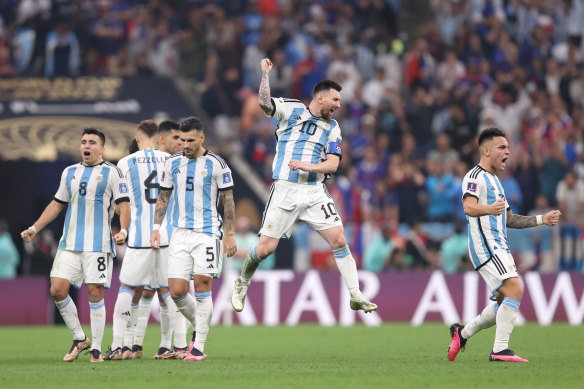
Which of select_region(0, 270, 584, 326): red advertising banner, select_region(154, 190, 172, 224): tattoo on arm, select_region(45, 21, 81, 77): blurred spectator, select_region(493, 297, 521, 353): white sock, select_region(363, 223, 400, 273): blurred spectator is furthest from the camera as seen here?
select_region(45, 21, 81, 77): blurred spectator

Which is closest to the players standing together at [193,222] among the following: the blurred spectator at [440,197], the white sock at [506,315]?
the white sock at [506,315]

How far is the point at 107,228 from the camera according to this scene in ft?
40.5

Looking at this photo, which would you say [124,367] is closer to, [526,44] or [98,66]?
[98,66]

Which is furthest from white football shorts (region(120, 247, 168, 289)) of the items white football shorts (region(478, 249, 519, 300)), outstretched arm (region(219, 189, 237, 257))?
white football shorts (region(478, 249, 519, 300))

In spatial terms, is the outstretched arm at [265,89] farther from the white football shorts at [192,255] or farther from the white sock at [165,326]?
the white sock at [165,326]

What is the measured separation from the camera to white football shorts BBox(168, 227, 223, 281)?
11820mm

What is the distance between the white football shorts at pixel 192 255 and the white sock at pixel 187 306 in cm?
27

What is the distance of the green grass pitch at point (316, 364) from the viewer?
382 inches

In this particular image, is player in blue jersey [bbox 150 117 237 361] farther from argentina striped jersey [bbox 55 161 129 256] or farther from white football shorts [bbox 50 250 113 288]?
white football shorts [bbox 50 250 113 288]

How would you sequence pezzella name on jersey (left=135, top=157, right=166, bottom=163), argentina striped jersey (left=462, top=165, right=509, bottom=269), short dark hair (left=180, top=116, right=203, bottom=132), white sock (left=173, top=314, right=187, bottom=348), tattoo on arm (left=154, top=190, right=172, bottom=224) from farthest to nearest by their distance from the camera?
pezzella name on jersey (left=135, top=157, right=166, bottom=163)
white sock (left=173, top=314, right=187, bottom=348)
tattoo on arm (left=154, top=190, right=172, bottom=224)
short dark hair (left=180, top=116, right=203, bottom=132)
argentina striped jersey (left=462, top=165, right=509, bottom=269)

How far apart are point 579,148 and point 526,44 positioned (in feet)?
13.8

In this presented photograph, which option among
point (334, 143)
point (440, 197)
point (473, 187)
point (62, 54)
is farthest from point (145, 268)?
point (62, 54)

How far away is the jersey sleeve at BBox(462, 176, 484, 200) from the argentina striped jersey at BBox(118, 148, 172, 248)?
364 cm

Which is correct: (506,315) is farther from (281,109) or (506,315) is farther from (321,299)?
(321,299)
